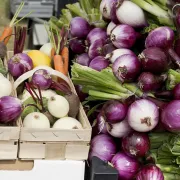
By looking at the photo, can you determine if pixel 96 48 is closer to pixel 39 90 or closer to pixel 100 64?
pixel 100 64

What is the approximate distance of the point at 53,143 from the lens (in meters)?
1.26

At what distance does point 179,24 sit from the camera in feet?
4.76

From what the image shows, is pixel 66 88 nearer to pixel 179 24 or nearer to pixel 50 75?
pixel 50 75

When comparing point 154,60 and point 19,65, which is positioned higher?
point 154,60

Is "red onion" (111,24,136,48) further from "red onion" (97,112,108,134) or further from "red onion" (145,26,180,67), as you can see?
"red onion" (97,112,108,134)

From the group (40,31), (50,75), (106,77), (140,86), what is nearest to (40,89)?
(50,75)

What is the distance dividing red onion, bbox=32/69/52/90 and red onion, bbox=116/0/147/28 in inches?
14.2

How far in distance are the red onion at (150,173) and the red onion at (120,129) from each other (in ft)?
0.46

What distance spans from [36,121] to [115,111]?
Result: 26cm

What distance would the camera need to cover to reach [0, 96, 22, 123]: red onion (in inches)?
50.2

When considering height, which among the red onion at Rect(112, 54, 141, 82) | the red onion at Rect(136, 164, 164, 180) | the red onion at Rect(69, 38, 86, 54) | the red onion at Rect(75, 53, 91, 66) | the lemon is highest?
the red onion at Rect(112, 54, 141, 82)

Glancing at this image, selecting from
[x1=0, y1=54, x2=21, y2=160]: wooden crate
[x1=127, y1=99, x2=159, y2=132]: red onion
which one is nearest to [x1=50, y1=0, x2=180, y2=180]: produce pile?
[x1=127, y1=99, x2=159, y2=132]: red onion

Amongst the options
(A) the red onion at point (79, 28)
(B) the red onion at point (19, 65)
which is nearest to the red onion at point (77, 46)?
(A) the red onion at point (79, 28)

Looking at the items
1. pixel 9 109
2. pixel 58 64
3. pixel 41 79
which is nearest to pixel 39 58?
pixel 58 64
